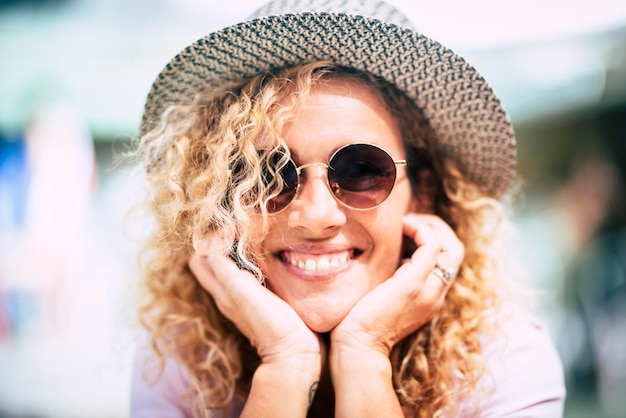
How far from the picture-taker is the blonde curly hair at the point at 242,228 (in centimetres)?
161

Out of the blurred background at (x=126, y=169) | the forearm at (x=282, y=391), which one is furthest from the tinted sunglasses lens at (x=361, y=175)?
the blurred background at (x=126, y=169)

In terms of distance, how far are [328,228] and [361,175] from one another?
20cm

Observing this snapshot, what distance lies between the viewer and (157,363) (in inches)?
77.5

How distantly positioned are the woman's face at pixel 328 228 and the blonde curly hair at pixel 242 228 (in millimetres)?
62

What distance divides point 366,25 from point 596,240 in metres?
4.34

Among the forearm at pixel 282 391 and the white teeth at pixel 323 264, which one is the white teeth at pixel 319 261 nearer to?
the white teeth at pixel 323 264

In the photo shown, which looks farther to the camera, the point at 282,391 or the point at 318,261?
the point at 318,261

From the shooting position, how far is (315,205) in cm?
156

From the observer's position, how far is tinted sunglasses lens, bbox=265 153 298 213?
156 centimetres

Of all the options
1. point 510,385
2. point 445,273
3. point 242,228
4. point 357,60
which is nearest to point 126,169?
point 242,228

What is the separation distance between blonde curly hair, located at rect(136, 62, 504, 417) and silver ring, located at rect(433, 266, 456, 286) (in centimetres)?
14

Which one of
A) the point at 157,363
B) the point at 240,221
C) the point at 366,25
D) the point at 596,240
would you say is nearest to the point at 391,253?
the point at 240,221

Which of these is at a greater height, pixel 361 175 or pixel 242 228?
pixel 361 175

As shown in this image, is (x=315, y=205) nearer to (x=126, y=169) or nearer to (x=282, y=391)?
(x=282, y=391)
